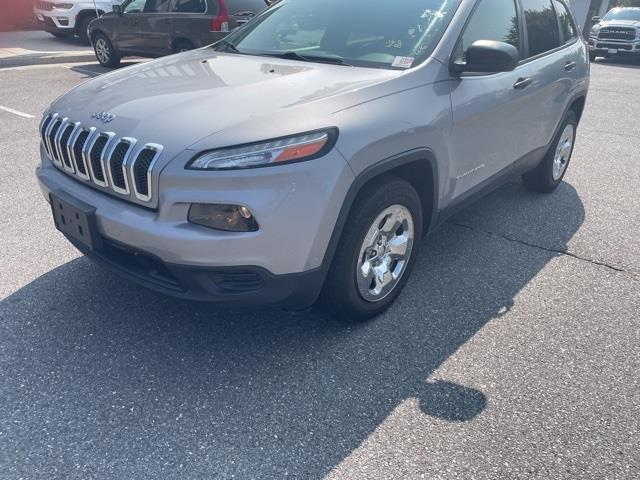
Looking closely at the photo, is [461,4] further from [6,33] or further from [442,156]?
[6,33]

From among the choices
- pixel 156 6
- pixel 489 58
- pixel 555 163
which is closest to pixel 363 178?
pixel 489 58

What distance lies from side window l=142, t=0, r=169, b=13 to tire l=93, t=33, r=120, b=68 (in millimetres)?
1187

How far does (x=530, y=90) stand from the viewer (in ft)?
12.8

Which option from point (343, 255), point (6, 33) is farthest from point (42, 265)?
point (6, 33)

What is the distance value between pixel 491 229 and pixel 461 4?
5.68 ft

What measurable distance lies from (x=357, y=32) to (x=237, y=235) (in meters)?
1.71

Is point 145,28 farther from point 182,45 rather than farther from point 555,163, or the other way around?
point 555,163

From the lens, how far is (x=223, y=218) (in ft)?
7.55

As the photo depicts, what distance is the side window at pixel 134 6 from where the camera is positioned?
33.2 feet

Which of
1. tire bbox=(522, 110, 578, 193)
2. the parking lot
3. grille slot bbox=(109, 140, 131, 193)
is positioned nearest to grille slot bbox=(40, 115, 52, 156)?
grille slot bbox=(109, 140, 131, 193)

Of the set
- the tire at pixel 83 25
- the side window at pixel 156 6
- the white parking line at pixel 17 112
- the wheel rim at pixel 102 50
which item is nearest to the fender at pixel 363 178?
the white parking line at pixel 17 112

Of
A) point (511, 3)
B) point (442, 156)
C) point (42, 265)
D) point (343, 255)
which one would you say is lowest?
point (42, 265)

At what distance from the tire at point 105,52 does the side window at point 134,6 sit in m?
0.73

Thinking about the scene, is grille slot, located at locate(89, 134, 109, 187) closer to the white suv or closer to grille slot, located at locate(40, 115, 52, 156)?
grille slot, located at locate(40, 115, 52, 156)
